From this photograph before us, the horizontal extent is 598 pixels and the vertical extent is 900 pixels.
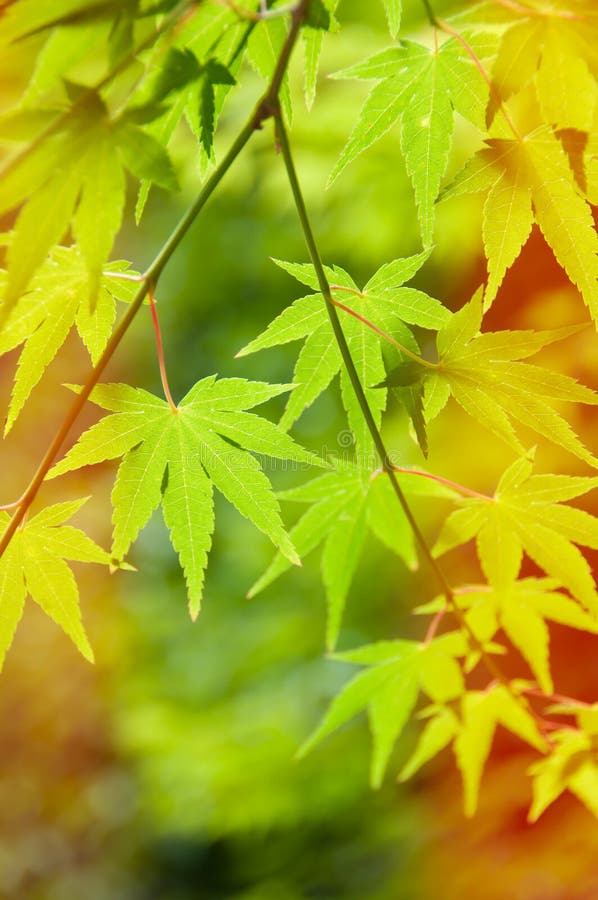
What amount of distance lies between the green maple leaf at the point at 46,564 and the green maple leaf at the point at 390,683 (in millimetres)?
294

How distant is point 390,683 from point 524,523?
0.84ft

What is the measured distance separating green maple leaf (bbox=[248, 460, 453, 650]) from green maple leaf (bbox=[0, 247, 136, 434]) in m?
0.24

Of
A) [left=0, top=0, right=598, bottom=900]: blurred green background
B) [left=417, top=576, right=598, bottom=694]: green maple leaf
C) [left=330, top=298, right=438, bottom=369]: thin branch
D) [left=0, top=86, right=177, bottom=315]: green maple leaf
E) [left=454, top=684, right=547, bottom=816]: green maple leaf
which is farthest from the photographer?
[left=0, top=0, right=598, bottom=900]: blurred green background

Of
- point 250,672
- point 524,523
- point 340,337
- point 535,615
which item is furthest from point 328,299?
point 250,672

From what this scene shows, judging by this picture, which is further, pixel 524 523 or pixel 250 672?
pixel 250 672

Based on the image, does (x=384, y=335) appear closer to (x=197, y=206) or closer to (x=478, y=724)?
(x=197, y=206)

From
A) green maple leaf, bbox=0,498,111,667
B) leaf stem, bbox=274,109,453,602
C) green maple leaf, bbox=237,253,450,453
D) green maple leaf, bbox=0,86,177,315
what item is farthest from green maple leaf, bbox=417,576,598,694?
green maple leaf, bbox=0,86,177,315

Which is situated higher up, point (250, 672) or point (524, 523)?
point (524, 523)

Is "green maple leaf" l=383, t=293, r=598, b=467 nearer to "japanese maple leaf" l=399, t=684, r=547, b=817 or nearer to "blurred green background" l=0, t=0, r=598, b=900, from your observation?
"japanese maple leaf" l=399, t=684, r=547, b=817

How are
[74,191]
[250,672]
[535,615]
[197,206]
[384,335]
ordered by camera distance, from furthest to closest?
[250,672] → [535,615] → [384,335] → [197,206] → [74,191]

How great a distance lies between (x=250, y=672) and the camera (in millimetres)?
2846

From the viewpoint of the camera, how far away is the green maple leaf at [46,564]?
70cm

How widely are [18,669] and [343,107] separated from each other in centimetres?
277

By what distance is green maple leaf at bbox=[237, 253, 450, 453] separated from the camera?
2.34 ft
